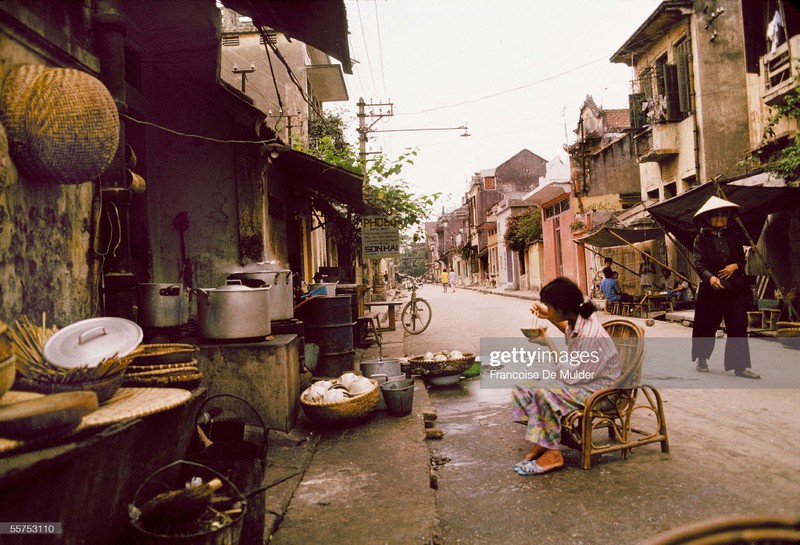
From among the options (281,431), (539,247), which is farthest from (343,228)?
(539,247)

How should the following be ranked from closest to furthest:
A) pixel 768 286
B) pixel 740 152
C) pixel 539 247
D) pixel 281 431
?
1. pixel 281 431
2. pixel 768 286
3. pixel 740 152
4. pixel 539 247

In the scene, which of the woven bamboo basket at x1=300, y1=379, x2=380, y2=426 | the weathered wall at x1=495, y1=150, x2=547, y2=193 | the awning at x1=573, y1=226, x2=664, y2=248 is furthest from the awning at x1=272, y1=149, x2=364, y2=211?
the weathered wall at x1=495, y1=150, x2=547, y2=193

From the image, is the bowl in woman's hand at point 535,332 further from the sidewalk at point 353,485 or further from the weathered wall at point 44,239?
the weathered wall at point 44,239

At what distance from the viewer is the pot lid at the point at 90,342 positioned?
2422mm

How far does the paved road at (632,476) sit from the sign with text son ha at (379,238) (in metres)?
7.93

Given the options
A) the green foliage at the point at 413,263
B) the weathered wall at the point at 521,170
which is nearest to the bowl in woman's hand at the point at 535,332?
the weathered wall at the point at 521,170

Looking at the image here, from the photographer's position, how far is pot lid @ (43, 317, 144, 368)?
7.95 feet

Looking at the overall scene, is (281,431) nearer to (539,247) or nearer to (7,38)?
(7,38)

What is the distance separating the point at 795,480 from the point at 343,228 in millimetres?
13403

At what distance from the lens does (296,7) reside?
169 inches

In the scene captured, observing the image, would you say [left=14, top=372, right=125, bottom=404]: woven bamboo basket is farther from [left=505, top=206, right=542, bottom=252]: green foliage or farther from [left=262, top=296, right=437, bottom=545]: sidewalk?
[left=505, top=206, right=542, bottom=252]: green foliage

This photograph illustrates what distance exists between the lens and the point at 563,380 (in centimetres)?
404

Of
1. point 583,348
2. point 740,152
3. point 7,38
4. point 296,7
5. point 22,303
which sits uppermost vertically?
point 740,152

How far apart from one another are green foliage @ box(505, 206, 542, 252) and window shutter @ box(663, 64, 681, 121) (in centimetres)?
1532
